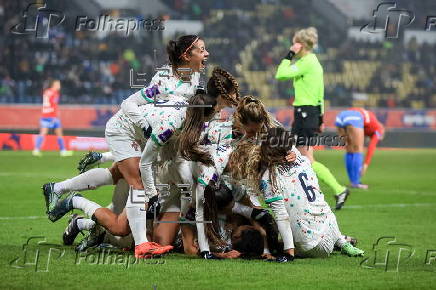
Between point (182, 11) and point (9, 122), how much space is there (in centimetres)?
888

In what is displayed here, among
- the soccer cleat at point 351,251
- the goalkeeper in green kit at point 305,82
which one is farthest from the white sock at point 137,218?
the goalkeeper in green kit at point 305,82

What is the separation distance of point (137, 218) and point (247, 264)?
98cm

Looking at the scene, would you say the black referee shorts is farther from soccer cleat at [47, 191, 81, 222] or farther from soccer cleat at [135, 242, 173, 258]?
soccer cleat at [135, 242, 173, 258]

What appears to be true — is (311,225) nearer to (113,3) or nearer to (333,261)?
(333,261)

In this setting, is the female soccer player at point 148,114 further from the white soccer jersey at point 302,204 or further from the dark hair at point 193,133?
the white soccer jersey at point 302,204

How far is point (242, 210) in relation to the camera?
Answer: 24.8 feet

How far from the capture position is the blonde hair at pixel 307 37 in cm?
1240

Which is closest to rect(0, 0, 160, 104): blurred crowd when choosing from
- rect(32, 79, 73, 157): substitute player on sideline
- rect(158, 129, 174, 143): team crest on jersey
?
rect(32, 79, 73, 157): substitute player on sideline

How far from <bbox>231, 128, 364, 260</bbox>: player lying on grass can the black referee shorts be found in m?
5.32

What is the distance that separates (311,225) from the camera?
7.25 meters

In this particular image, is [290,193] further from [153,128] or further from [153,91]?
[153,91]

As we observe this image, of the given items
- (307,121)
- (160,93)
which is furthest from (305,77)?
(160,93)

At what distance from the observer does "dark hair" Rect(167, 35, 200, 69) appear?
7562mm

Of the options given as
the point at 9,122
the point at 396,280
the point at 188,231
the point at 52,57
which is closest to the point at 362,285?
the point at 396,280
